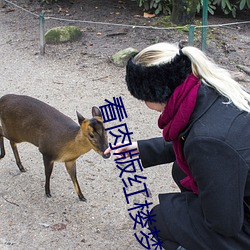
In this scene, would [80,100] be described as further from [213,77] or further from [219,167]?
[219,167]

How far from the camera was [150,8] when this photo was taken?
25.7 feet

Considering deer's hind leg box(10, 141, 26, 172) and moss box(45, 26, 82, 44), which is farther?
moss box(45, 26, 82, 44)

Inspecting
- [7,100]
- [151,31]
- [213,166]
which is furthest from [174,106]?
[151,31]

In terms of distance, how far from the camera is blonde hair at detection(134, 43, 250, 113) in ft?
6.80

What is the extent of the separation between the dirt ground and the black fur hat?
30.9 inches

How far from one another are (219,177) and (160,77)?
0.48 meters

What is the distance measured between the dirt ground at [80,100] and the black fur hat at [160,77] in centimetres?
78

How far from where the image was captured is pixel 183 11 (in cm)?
702

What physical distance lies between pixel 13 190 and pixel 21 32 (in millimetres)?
4322

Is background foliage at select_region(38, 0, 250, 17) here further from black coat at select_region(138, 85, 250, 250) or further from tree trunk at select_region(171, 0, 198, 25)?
black coat at select_region(138, 85, 250, 250)

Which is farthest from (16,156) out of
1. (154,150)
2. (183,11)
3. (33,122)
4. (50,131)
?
(183,11)

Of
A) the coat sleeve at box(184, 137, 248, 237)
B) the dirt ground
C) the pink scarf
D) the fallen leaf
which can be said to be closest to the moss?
the dirt ground

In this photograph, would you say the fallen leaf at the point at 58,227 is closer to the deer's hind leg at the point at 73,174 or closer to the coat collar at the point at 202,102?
the deer's hind leg at the point at 73,174

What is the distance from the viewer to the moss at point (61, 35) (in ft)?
22.3
